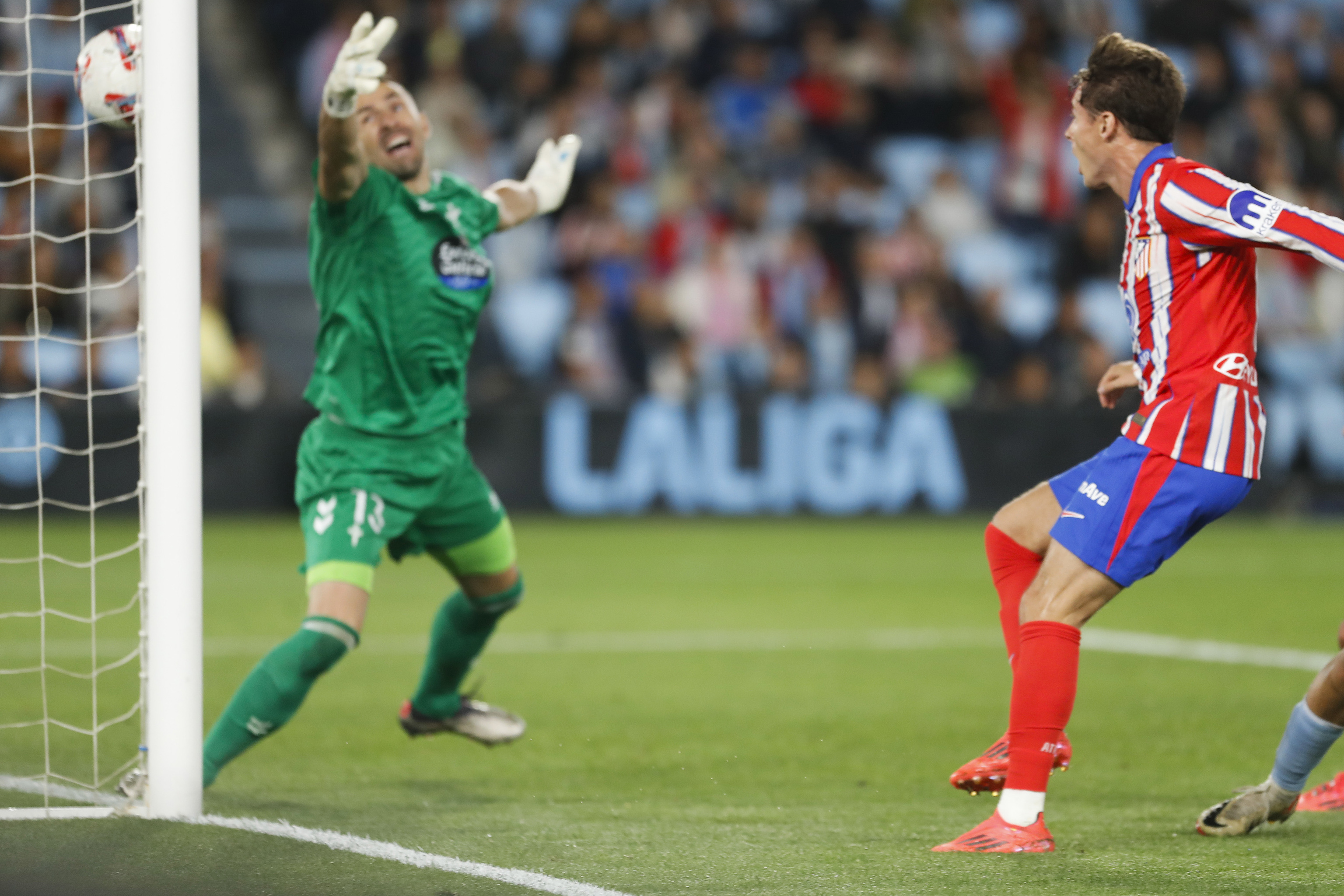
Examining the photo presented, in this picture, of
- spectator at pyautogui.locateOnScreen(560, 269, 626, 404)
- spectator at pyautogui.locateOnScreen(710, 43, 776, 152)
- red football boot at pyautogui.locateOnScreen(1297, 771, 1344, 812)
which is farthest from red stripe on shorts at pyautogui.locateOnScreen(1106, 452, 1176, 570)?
spectator at pyautogui.locateOnScreen(710, 43, 776, 152)

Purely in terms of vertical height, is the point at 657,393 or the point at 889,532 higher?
the point at 657,393

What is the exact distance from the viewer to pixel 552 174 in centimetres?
589

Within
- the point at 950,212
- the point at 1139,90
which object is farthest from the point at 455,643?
the point at 950,212

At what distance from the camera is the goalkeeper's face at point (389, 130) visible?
511 centimetres

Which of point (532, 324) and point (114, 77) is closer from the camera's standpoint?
point (114, 77)

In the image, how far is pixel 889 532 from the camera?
13.7 meters

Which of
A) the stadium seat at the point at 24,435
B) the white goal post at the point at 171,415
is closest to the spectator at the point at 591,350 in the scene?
→ the stadium seat at the point at 24,435

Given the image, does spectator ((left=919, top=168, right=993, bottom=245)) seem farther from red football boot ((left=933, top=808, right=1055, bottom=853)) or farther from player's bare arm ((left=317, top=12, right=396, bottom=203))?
red football boot ((left=933, top=808, right=1055, bottom=853))

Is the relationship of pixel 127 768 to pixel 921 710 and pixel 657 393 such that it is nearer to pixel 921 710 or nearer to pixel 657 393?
pixel 921 710

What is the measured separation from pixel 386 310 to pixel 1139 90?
2.21m

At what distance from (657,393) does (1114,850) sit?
10.8m

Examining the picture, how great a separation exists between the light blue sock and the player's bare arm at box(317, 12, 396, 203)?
2840 millimetres

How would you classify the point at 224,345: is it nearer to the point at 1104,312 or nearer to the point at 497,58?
the point at 497,58

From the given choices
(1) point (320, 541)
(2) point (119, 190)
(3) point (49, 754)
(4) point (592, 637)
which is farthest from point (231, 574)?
(1) point (320, 541)
